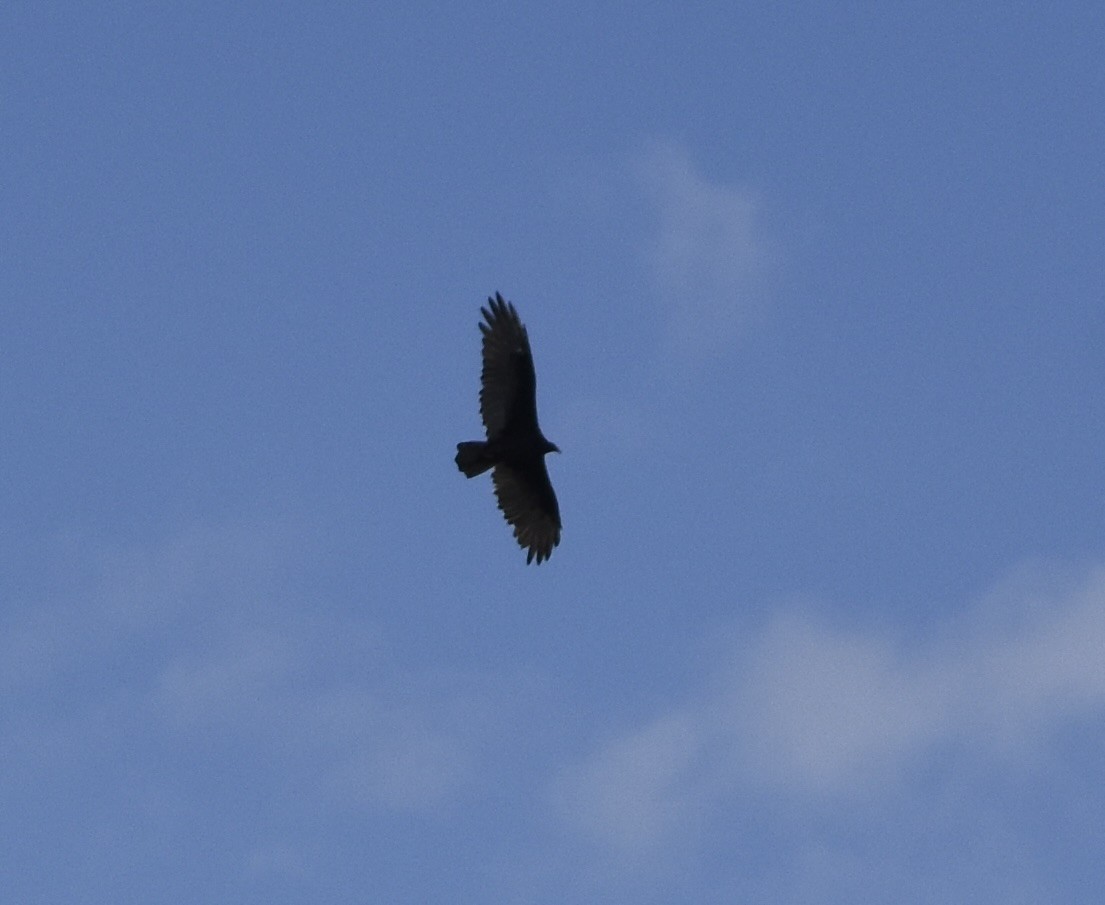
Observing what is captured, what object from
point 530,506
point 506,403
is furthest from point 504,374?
point 530,506

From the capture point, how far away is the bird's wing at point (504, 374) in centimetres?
3331

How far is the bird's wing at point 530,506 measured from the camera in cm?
3409

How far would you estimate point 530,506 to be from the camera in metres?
34.5

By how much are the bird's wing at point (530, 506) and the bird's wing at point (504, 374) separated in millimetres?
820

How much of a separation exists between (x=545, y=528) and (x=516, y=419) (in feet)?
6.85

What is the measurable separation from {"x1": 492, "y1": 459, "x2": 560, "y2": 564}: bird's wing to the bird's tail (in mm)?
780

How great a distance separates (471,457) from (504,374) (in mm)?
1276

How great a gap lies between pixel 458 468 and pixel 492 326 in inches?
79.9

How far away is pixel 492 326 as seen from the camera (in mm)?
33406

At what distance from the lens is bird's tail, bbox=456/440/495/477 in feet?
108

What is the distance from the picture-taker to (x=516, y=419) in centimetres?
3338

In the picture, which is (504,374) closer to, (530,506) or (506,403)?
(506,403)

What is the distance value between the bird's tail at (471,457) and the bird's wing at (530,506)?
78 centimetres

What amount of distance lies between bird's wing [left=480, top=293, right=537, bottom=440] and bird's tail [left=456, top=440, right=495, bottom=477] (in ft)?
1.12
